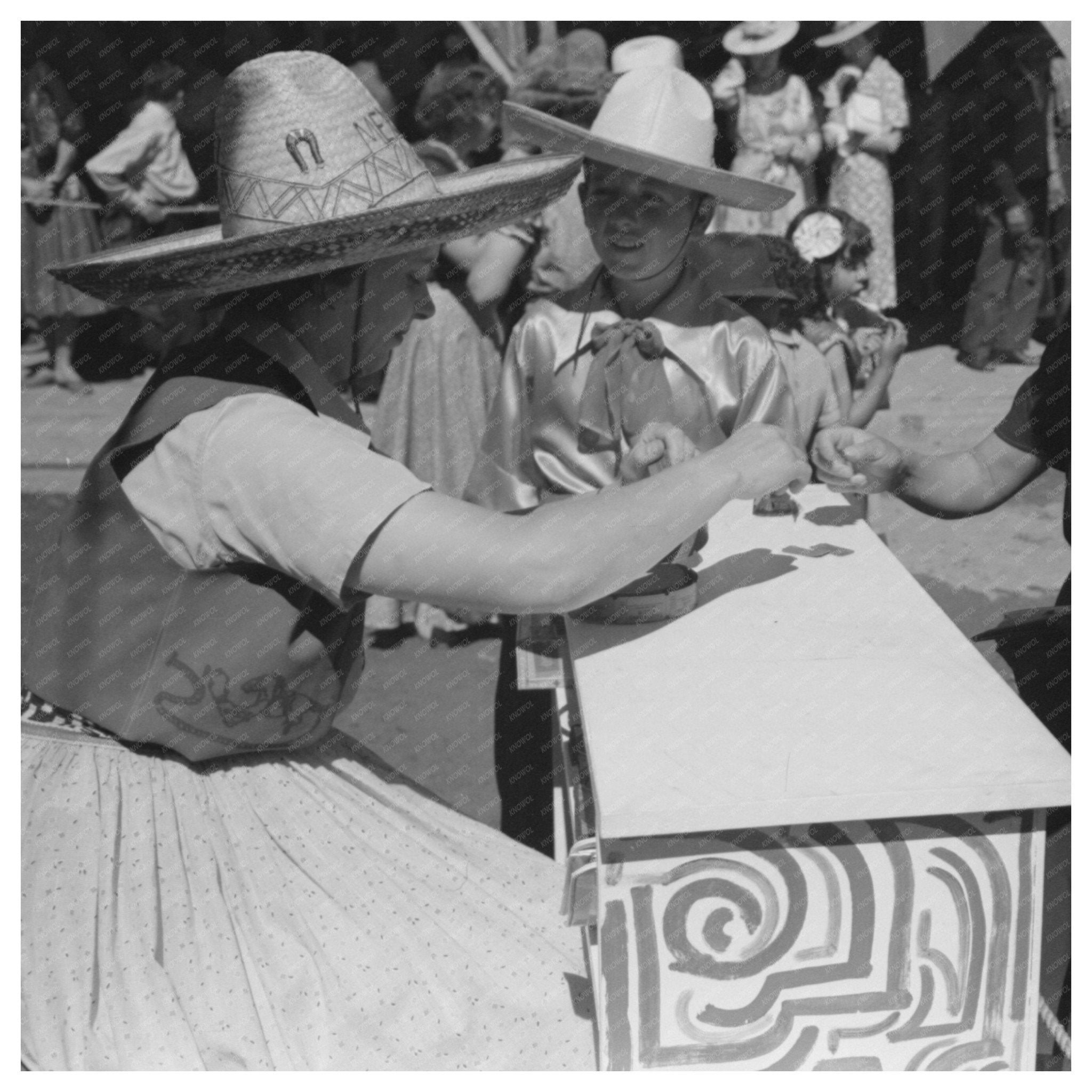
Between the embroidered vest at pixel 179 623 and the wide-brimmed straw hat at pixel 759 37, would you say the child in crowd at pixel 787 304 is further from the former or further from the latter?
the wide-brimmed straw hat at pixel 759 37

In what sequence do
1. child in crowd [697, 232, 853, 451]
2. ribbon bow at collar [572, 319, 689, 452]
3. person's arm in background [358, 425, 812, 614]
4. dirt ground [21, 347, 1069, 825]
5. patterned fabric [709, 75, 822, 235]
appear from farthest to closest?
1. patterned fabric [709, 75, 822, 235]
2. dirt ground [21, 347, 1069, 825]
3. child in crowd [697, 232, 853, 451]
4. ribbon bow at collar [572, 319, 689, 452]
5. person's arm in background [358, 425, 812, 614]

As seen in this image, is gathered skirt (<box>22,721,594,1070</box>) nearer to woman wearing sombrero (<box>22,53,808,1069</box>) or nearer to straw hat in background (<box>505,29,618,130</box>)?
woman wearing sombrero (<box>22,53,808,1069</box>)

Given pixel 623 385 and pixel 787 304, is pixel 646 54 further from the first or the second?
pixel 623 385

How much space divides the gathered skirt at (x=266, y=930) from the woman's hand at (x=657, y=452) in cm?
66

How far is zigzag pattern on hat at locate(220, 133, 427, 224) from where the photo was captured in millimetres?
1569

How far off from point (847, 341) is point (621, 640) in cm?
221

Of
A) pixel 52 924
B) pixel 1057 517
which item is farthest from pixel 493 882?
pixel 1057 517

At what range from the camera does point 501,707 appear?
12.3 feet

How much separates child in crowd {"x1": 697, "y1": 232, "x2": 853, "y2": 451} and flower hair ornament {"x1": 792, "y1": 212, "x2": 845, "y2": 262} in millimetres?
362

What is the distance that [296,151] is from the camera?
5.16ft

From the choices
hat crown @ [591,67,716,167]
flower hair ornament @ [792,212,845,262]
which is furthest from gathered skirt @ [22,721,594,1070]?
flower hair ornament @ [792,212,845,262]

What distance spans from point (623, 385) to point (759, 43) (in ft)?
16.2

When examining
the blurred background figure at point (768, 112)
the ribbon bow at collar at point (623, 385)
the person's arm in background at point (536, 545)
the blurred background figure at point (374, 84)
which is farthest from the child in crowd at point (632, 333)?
the blurred background figure at point (768, 112)

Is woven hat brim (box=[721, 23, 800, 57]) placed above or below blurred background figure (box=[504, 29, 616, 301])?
above
